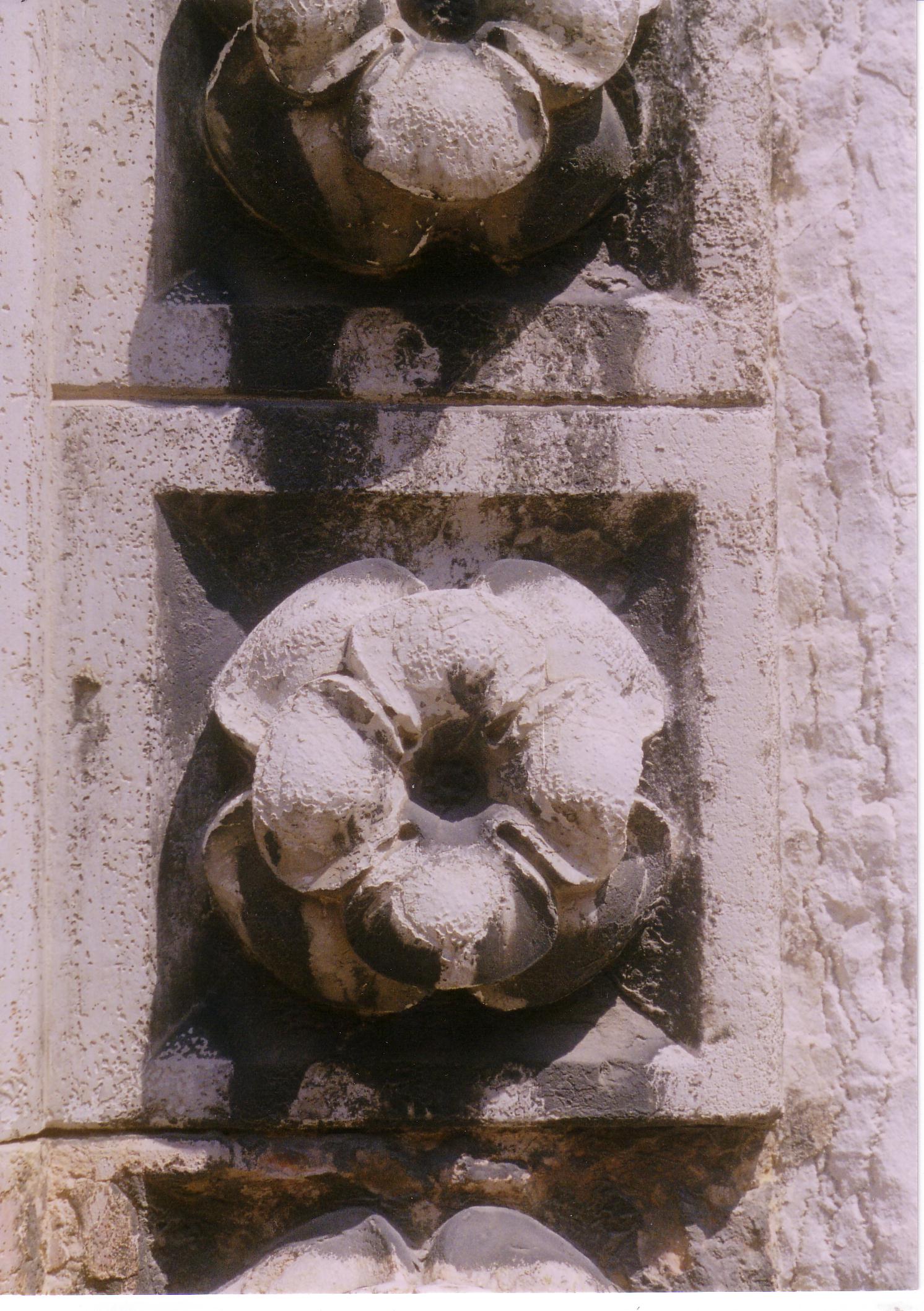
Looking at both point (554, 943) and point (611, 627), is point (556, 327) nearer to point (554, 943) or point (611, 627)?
point (611, 627)

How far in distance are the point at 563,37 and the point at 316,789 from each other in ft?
2.23

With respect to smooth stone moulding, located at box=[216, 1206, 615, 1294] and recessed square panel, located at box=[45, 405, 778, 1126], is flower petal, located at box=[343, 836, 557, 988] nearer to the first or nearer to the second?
recessed square panel, located at box=[45, 405, 778, 1126]

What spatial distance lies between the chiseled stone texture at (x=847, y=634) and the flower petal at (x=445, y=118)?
0.38m

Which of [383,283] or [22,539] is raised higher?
[383,283]

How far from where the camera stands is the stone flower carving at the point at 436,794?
832 millimetres

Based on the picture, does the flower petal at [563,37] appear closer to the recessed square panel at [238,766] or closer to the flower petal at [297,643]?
the recessed square panel at [238,766]

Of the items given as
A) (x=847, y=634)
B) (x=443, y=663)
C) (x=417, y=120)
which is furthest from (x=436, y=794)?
(x=417, y=120)

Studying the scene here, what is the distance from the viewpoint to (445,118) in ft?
2.85

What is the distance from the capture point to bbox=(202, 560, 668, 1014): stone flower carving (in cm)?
83

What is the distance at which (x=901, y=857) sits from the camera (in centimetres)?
107

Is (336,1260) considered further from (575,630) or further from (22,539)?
(22,539)

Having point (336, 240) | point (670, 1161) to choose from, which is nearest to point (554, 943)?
point (670, 1161)

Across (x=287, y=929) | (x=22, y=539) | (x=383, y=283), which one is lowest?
(x=287, y=929)

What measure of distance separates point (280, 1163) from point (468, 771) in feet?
1.30
